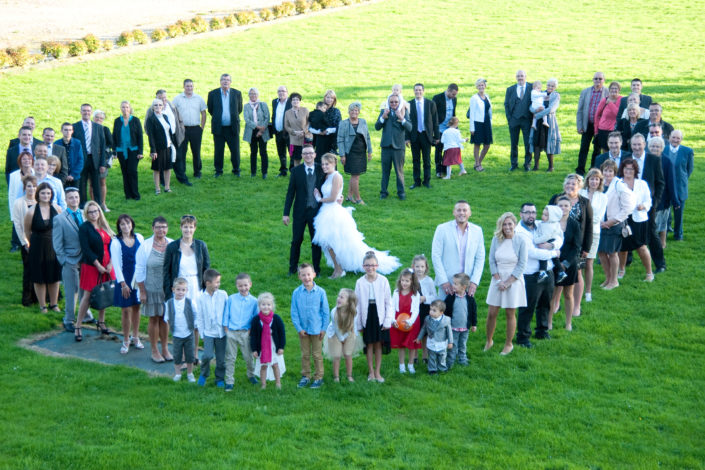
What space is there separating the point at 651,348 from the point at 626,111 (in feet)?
21.3

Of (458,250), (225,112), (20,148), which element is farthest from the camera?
(225,112)

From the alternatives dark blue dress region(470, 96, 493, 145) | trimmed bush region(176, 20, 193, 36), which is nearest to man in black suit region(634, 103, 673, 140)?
dark blue dress region(470, 96, 493, 145)

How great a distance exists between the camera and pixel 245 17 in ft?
123

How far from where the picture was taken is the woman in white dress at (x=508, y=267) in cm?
1016

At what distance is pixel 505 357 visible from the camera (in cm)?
1046

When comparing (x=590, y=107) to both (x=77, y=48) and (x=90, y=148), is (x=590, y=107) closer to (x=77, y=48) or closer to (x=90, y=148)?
(x=90, y=148)

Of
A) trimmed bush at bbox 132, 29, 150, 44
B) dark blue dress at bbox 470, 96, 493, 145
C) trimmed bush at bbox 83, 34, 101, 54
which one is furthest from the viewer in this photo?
trimmed bush at bbox 132, 29, 150, 44

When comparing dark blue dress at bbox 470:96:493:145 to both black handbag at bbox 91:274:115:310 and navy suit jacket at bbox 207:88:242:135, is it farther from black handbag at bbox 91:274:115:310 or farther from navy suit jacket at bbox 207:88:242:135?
black handbag at bbox 91:274:115:310

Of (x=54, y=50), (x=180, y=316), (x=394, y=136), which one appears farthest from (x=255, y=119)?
(x=54, y=50)

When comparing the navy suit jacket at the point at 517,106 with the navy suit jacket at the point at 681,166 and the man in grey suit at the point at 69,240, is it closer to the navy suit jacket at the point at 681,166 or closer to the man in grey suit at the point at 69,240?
the navy suit jacket at the point at 681,166

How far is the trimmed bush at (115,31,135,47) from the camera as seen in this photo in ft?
106

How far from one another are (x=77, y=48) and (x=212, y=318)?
78.6 feet

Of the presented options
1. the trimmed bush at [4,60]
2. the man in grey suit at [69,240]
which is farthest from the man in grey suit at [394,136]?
the trimmed bush at [4,60]

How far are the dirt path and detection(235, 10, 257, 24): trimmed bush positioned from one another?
176cm
